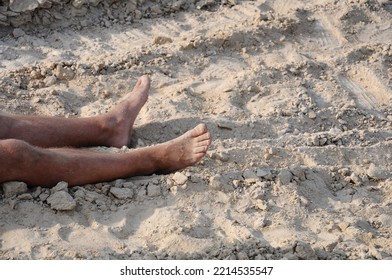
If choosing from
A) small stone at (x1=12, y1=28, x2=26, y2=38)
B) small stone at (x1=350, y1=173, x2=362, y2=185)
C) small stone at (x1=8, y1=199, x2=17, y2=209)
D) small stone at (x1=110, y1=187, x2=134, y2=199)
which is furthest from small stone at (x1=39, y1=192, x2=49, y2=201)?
small stone at (x1=12, y1=28, x2=26, y2=38)

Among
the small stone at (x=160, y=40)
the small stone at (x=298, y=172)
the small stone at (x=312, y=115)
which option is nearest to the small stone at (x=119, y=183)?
the small stone at (x=298, y=172)

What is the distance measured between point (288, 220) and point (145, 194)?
68 cm

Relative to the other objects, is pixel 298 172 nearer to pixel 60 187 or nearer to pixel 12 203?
pixel 60 187

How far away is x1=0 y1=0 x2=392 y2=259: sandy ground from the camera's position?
2.69 meters

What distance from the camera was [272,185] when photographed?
9.93ft

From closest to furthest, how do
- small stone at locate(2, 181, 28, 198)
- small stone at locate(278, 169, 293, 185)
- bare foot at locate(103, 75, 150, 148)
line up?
1. small stone at locate(2, 181, 28, 198)
2. small stone at locate(278, 169, 293, 185)
3. bare foot at locate(103, 75, 150, 148)

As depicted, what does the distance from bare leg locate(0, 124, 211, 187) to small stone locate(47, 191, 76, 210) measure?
0.36 feet

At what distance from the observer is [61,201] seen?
2787 mm

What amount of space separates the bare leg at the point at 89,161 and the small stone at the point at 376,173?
845 millimetres

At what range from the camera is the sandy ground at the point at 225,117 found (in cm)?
269

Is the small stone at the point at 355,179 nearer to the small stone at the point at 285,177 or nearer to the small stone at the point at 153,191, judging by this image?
the small stone at the point at 285,177

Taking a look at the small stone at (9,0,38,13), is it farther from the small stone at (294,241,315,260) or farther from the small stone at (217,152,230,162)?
the small stone at (294,241,315,260)

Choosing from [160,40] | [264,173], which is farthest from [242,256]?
[160,40]

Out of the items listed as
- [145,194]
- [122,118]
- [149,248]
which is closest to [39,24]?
[122,118]
